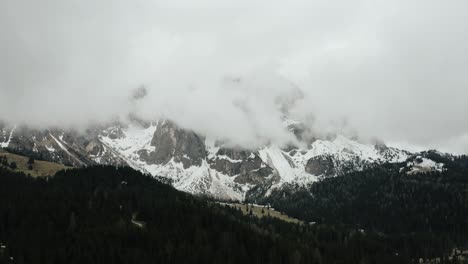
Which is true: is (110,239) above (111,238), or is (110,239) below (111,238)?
below

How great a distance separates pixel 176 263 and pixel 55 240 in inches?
1487

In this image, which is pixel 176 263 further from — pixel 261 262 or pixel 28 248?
pixel 28 248

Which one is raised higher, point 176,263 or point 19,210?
point 19,210

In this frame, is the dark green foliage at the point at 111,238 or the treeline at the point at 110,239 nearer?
the treeline at the point at 110,239

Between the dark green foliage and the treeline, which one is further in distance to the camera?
the dark green foliage

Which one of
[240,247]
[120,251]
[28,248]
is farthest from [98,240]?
[240,247]

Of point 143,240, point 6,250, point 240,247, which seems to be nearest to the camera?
point 6,250

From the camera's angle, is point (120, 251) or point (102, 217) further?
point (102, 217)

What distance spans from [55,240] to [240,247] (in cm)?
6106

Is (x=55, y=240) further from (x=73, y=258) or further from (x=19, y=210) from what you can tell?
(x=19, y=210)

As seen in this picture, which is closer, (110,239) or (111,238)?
(110,239)

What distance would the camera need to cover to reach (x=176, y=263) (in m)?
157

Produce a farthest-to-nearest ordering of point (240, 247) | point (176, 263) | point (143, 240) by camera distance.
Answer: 1. point (240, 247)
2. point (143, 240)
3. point (176, 263)

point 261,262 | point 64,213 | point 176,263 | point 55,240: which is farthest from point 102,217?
point 261,262
